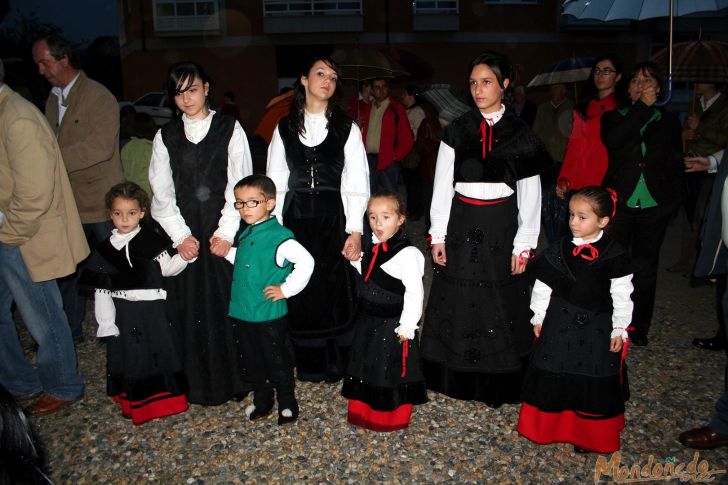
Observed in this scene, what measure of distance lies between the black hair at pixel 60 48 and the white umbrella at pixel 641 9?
423 cm

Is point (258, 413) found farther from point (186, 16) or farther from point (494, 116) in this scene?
point (186, 16)

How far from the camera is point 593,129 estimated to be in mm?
→ 5043

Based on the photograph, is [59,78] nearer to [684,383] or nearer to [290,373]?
[290,373]

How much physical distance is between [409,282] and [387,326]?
0.33 m

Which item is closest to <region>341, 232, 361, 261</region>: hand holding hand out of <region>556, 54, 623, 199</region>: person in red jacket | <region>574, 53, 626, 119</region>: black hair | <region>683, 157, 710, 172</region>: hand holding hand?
<region>556, 54, 623, 199</region>: person in red jacket

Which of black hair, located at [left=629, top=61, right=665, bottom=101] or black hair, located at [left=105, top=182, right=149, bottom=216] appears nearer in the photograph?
black hair, located at [left=105, top=182, right=149, bottom=216]

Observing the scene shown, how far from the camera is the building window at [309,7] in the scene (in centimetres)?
2312

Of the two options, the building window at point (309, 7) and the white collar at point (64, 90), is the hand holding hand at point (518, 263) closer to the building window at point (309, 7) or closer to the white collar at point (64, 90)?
the white collar at point (64, 90)

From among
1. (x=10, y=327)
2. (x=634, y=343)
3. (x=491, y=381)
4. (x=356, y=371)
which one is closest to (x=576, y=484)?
(x=491, y=381)

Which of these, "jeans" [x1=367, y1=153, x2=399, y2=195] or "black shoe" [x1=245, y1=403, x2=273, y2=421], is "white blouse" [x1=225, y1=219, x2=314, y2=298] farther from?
"jeans" [x1=367, y1=153, x2=399, y2=195]

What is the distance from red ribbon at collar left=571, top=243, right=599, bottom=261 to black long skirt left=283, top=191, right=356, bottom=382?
4.90 ft

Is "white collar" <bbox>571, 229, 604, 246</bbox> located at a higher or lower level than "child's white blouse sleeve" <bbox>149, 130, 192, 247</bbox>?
lower

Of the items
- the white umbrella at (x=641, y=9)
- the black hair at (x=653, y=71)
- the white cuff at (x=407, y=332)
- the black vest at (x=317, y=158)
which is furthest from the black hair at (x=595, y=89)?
the white cuff at (x=407, y=332)

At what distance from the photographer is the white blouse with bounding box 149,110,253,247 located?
3.73 m
